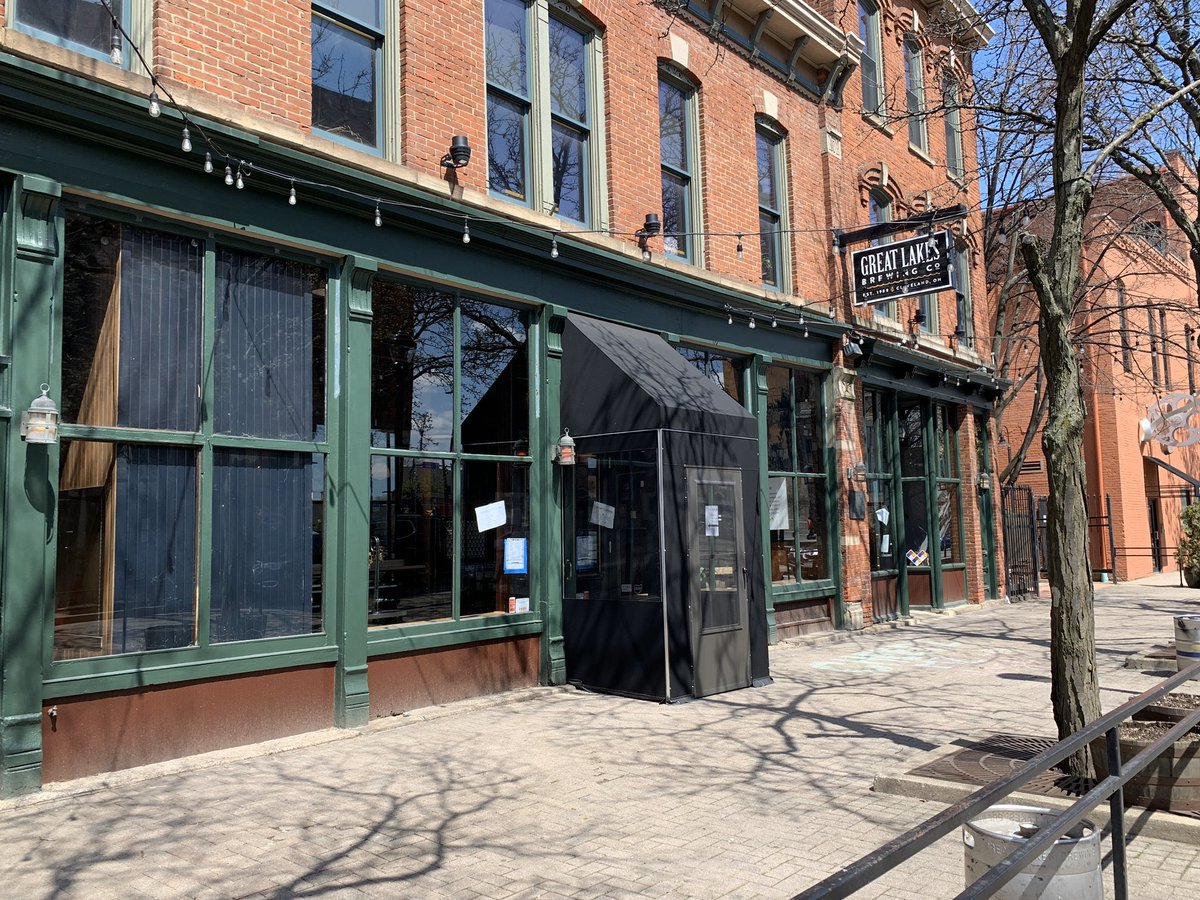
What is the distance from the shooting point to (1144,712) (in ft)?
20.6

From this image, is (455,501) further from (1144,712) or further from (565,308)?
(1144,712)

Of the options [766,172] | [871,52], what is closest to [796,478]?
[766,172]

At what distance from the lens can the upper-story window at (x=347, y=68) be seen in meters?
8.58

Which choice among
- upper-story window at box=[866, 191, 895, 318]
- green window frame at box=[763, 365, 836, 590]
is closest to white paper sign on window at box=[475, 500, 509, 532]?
green window frame at box=[763, 365, 836, 590]

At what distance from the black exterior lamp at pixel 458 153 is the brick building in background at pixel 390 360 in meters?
0.20

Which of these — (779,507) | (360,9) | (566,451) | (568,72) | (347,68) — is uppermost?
(568,72)

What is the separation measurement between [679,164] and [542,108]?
2.84 metres

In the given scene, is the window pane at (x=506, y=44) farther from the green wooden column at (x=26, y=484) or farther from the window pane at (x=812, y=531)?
the window pane at (x=812, y=531)

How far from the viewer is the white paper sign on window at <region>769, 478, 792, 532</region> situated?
14.0m

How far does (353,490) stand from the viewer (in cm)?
823

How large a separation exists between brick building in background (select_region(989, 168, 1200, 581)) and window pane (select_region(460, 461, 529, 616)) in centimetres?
1850

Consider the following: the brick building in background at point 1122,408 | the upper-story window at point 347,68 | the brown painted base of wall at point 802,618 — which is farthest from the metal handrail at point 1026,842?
the brick building in background at point 1122,408

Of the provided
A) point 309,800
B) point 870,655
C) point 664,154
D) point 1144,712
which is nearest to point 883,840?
point 1144,712

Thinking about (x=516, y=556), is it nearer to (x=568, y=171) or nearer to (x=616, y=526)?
(x=616, y=526)
